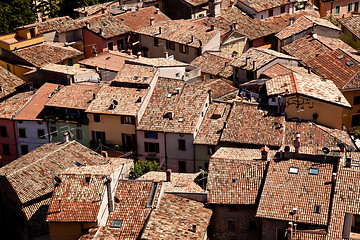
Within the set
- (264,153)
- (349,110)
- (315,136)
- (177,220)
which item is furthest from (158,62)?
(177,220)

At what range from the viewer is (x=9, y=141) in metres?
78.7

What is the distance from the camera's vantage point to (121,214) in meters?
58.1

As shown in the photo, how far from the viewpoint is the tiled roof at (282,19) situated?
4109 inches

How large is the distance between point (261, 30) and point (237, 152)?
41210 millimetres

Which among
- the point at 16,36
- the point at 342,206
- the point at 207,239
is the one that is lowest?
the point at 207,239

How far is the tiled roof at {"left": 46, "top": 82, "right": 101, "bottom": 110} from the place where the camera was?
249 feet

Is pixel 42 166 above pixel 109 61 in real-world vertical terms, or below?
below

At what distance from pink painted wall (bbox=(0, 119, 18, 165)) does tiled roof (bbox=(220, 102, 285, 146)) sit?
25511 millimetres

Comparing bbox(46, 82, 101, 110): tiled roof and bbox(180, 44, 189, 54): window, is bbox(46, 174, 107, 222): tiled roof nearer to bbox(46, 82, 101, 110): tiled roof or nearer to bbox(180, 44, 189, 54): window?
bbox(46, 82, 101, 110): tiled roof

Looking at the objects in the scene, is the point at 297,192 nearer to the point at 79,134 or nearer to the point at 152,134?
the point at 152,134

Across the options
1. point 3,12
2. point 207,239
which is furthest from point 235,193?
point 3,12

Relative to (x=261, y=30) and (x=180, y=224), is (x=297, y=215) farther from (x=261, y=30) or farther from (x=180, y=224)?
(x=261, y=30)

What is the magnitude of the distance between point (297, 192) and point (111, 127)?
2505 centimetres

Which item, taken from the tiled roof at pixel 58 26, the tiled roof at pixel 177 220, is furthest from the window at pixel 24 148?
the tiled roof at pixel 177 220
